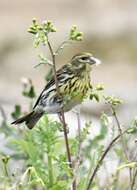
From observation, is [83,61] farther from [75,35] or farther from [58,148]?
[75,35]

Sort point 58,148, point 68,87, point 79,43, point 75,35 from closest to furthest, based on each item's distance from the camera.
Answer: point 75,35, point 68,87, point 58,148, point 79,43

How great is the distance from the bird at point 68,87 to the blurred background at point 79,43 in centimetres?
728

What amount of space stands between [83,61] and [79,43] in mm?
9238

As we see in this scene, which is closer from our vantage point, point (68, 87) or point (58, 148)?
point (68, 87)

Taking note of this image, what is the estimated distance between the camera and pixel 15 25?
15234 mm

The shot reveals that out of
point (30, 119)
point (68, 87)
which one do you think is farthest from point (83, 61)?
point (30, 119)

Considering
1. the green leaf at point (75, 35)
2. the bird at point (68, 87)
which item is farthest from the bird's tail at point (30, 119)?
the green leaf at point (75, 35)

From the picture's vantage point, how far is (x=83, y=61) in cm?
494

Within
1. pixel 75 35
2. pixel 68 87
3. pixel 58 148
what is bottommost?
pixel 58 148

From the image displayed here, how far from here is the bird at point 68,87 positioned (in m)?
4.79

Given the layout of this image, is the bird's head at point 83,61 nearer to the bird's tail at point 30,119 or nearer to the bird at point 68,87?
the bird at point 68,87

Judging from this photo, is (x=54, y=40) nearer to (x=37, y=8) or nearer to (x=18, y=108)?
(x=37, y=8)

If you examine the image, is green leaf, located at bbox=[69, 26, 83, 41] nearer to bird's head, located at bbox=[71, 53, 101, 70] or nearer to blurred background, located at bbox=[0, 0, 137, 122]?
bird's head, located at bbox=[71, 53, 101, 70]

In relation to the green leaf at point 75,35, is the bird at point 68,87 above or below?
below
